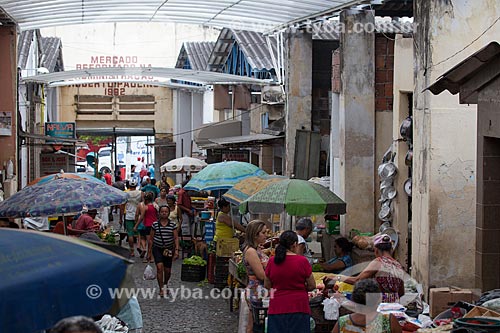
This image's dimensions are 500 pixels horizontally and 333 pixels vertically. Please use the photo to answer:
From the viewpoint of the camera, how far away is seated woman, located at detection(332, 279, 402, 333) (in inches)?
271

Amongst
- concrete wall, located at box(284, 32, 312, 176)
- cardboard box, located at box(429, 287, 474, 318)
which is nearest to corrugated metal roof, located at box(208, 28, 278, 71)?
concrete wall, located at box(284, 32, 312, 176)

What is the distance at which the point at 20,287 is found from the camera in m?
4.48

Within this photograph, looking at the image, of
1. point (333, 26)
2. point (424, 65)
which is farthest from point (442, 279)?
point (333, 26)

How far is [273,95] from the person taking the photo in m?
21.2

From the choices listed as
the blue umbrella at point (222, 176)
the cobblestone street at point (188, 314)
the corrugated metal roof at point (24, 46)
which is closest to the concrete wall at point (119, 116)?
the corrugated metal roof at point (24, 46)

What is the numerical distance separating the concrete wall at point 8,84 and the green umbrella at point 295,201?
9213 mm

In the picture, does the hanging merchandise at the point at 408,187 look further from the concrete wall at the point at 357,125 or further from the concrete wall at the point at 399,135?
the concrete wall at the point at 357,125

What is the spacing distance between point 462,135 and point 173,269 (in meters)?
7.53

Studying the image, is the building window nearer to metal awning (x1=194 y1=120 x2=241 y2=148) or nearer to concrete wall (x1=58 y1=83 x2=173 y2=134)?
metal awning (x1=194 y1=120 x2=241 y2=148)

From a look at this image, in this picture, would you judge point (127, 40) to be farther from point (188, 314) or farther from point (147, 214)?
point (188, 314)

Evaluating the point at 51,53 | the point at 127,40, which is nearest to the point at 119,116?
the point at 51,53

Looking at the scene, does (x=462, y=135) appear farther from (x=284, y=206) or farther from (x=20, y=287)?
(x=20, y=287)

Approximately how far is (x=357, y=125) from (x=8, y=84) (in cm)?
825

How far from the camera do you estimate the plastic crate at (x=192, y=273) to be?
15258 mm
